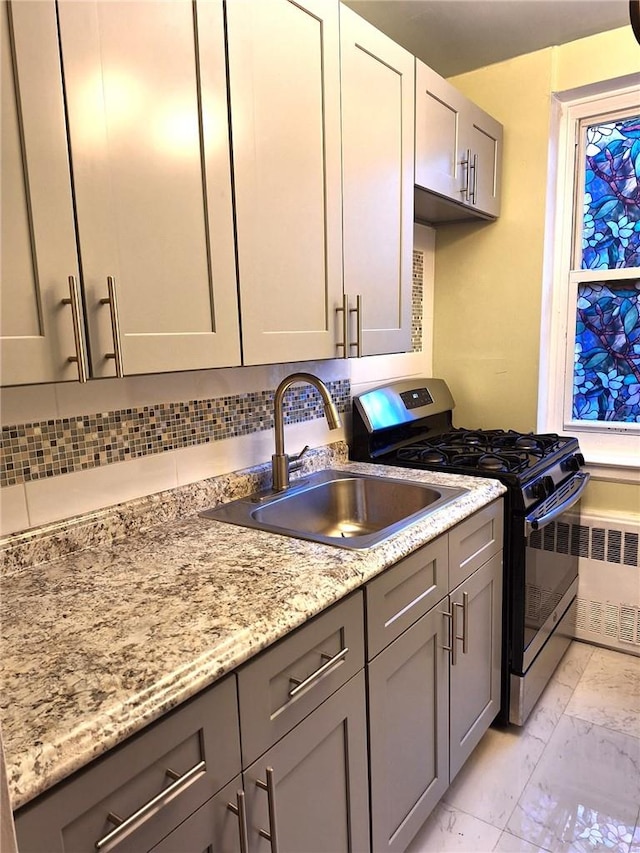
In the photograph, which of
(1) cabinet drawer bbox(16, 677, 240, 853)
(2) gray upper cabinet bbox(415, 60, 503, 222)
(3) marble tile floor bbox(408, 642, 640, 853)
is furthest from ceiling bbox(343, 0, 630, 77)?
(3) marble tile floor bbox(408, 642, 640, 853)

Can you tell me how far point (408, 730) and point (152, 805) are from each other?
2.60 ft

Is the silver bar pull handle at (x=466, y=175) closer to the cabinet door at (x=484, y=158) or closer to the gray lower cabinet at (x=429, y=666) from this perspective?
the cabinet door at (x=484, y=158)

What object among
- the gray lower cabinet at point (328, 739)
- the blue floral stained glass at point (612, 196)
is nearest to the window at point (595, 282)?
the blue floral stained glass at point (612, 196)

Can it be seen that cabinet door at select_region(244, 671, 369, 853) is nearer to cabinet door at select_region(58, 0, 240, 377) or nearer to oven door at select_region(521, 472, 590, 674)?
cabinet door at select_region(58, 0, 240, 377)

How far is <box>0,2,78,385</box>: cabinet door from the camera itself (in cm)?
89

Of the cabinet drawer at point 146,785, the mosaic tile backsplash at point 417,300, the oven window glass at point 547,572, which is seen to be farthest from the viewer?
the mosaic tile backsplash at point 417,300

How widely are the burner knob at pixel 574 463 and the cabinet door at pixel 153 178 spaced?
57.2 inches

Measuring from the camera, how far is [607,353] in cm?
244

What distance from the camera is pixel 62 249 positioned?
0.96 m

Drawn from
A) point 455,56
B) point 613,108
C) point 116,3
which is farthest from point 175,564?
point 613,108

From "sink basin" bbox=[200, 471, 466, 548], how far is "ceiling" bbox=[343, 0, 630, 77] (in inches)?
64.0

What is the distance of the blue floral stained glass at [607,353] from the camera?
239 cm

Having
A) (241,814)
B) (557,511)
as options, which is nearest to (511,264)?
(557,511)

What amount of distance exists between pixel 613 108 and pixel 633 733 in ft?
7.81
